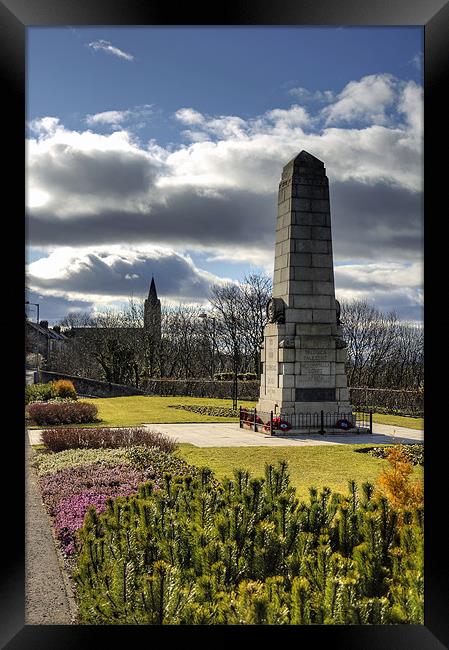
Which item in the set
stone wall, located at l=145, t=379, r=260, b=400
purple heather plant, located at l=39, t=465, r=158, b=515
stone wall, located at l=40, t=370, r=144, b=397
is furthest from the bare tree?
purple heather plant, located at l=39, t=465, r=158, b=515

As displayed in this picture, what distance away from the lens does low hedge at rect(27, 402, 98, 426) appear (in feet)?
43.4

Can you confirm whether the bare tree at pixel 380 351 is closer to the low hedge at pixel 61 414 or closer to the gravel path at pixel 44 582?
the low hedge at pixel 61 414

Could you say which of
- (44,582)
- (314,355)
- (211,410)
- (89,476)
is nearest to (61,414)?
(211,410)

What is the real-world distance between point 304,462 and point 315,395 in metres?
3.83

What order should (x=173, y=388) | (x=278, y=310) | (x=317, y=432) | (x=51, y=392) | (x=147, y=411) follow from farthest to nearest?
(x=173, y=388)
(x=51, y=392)
(x=147, y=411)
(x=278, y=310)
(x=317, y=432)

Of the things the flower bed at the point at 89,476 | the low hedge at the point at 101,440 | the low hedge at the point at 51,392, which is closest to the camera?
the flower bed at the point at 89,476

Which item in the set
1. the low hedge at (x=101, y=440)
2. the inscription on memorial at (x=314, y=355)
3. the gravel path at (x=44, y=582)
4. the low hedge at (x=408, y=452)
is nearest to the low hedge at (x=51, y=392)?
the low hedge at (x=101, y=440)

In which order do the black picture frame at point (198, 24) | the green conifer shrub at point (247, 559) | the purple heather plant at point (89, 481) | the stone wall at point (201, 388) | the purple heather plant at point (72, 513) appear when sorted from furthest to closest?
the stone wall at point (201, 388) → the purple heather plant at point (89, 481) → the purple heather plant at point (72, 513) → the black picture frame at point (198, 24) → the green conifer shrub at point (247, 559)

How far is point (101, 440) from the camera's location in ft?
31.8

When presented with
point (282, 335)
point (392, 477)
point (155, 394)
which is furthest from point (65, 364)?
point (392, 477)

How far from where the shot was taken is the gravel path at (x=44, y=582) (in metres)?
3.50

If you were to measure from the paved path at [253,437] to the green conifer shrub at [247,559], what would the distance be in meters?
6.32

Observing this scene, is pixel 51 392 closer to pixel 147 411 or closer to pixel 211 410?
pixel 147 411
